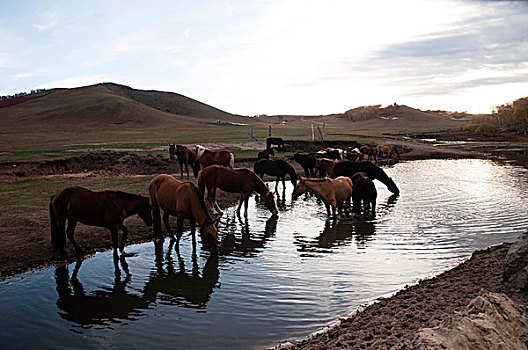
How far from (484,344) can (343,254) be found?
214 inches

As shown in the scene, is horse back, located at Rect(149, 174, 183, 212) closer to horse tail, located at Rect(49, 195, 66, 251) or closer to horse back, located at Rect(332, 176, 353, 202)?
horse tail, located at Rect(49, 195, 66, 251)

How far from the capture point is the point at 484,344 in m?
3.50

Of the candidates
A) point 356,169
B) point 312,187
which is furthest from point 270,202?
point 356,169

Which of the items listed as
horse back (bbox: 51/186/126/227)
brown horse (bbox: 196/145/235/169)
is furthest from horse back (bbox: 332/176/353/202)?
brown horse (bbox: 196/145/235/169)

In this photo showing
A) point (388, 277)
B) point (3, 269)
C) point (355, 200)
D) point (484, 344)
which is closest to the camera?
point (484, 344)

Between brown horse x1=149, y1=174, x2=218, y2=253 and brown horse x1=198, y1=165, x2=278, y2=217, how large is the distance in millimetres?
3112

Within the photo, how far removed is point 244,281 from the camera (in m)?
7.43

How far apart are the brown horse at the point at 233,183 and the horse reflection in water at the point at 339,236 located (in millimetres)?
2274

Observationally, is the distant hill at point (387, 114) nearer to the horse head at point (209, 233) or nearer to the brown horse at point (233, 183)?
the brown horse at point (233, 183)

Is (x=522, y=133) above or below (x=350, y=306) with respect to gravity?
above

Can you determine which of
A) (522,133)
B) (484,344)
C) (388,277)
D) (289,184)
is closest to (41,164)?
(289,184)

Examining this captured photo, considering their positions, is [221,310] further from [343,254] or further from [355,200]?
[355,200]

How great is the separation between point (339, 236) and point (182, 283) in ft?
15.0

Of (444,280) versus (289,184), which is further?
(289,184)
